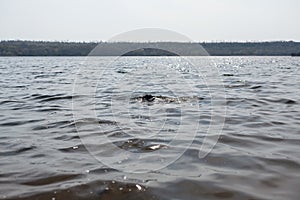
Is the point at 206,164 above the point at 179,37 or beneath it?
beneath

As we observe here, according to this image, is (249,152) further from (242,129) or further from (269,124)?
(269,124)

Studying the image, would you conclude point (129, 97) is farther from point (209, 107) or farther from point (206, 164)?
point (206, 164)

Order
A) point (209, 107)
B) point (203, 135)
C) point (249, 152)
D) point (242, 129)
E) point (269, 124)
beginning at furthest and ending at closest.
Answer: point (209, 107), point (269, 124), point (242, 129), point (203, 135), point (249, 152)

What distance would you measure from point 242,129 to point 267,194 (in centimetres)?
312

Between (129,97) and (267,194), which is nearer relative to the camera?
(267,194)

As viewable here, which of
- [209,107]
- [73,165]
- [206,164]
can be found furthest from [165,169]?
[209,107]

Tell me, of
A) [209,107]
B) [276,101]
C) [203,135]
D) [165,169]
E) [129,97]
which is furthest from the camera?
[129,97]

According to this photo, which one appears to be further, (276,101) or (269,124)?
(276,101)

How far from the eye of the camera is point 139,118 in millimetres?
8039

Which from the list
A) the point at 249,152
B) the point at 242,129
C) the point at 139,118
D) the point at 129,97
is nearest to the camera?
the point at 249,152

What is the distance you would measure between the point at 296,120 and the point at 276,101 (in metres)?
3.27

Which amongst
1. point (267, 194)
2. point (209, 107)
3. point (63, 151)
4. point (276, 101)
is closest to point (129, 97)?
point (209, 107)

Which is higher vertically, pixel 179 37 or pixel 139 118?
pixel 179 37

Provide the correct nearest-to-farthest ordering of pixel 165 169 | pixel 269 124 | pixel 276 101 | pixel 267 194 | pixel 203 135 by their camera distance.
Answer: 1. pixel 267 194
2. pixel 165 169
3. pixel 203 135
4. pixel 269 124
5. pixel 276 101
